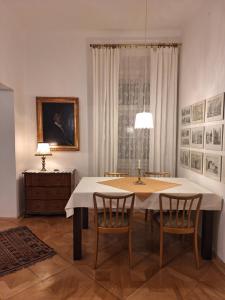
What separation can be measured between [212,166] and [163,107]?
1628mm

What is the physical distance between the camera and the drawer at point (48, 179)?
12.0ft

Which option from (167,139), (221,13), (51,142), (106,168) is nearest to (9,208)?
(51,142)

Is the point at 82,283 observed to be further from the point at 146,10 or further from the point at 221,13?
the point at 146,10

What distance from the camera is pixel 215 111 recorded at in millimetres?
2586

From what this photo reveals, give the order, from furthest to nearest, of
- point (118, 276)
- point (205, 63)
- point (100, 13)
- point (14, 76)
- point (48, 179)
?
point (48, 179) < point (14, 76) < point (100, 13) < point (205, 63) < point (118, 276)

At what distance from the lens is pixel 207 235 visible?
245 centimetres

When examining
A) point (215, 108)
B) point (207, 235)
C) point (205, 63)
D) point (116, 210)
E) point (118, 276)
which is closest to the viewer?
point (118, 276)

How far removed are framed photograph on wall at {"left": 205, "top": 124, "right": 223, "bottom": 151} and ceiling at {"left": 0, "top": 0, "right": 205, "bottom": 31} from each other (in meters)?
1.86

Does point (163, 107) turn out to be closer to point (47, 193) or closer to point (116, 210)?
point (116, 210)

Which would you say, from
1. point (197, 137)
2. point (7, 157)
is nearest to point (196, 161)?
point (197, 137)

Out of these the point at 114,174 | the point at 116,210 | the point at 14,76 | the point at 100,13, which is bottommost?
the point at 116,210

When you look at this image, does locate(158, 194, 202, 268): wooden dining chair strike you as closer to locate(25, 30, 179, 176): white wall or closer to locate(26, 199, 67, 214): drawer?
locate(26, 199, 67, 214): drawer

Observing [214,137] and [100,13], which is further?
[100,13]

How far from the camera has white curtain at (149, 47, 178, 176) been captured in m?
3.83
